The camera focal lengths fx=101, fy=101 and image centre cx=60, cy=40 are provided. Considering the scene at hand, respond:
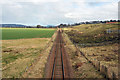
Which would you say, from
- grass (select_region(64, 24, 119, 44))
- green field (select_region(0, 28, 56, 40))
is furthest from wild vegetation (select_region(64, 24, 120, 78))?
green field (select_region(0, 28, 56, 40))

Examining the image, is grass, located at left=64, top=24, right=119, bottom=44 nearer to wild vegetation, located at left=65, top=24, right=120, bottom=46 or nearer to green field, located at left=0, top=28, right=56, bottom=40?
wild vegetation, located at left=65, top=24, right=120, bottom=46

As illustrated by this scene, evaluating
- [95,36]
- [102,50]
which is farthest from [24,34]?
[102,50]

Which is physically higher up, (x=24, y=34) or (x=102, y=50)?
(x=24, y=34)

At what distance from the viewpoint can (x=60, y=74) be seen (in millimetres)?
13695

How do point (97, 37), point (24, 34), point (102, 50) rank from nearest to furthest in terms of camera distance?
point (102, 50)
point (97, 37)
point (24, 34)

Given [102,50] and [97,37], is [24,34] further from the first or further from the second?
[102,50]

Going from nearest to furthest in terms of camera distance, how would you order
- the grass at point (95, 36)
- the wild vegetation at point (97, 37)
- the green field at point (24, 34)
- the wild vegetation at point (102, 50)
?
the wild vegetation at point (102, 50) < the wild vegetation at point (97, 37) < the grass at point (95, 36) < the green field at point (24, 34)

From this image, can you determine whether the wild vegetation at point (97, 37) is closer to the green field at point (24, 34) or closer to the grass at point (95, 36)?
the grass at point (95, 36)

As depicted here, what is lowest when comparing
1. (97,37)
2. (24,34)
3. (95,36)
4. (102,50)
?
(102,50)

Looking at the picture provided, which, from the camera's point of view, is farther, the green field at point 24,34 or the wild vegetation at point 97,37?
the green field at point 24,34

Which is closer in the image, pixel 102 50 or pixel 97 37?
pixel 102 50

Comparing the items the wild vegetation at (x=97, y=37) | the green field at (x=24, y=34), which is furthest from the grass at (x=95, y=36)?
the green field at (x=24, y=34)

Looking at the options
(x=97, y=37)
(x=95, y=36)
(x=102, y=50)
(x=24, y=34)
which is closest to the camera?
(x=102, y=50)

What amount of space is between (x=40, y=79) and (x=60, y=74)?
2.72m
